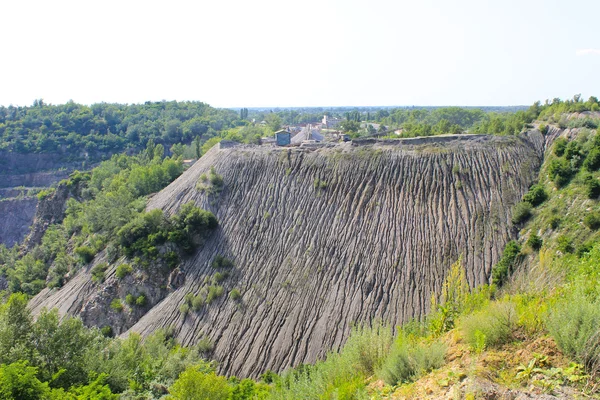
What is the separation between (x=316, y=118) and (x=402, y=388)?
158099 mm

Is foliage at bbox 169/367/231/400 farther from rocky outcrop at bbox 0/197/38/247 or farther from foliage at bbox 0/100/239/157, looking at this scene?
foliage at bbox 0/100/239/157

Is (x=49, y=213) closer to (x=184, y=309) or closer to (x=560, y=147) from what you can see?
(x=184, y=309)

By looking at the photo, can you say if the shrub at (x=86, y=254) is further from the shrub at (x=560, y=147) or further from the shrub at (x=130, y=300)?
A: the shrub at (x=560, y=147)

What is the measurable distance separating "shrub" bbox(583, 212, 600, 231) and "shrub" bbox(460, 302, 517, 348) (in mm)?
14085

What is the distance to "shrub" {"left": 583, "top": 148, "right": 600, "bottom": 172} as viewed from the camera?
24.1 m

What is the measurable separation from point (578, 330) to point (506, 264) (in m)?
15.7

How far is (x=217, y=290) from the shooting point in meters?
26.6

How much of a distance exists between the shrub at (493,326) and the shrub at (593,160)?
19084 mm

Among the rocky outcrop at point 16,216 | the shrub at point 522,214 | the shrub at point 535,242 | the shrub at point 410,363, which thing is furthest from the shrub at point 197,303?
the rocky outcrop at point 16,216

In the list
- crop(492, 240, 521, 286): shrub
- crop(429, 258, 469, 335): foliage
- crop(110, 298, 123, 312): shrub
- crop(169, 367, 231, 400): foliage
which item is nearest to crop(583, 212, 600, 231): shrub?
crop(492, 240, 521, 286): shrub

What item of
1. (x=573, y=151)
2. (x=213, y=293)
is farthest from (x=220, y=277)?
(x=573, y=151)

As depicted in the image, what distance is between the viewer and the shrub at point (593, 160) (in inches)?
949

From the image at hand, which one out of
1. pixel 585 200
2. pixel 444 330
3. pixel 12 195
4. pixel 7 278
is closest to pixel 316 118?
pixel 12 195

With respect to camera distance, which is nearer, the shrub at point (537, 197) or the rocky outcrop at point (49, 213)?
the shrub at point (537, 197)
